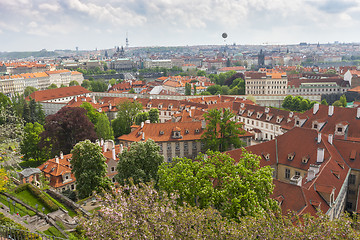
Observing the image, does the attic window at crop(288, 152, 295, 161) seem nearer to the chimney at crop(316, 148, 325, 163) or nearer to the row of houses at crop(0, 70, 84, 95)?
the chimney at crop(316, 148, 325, 163)

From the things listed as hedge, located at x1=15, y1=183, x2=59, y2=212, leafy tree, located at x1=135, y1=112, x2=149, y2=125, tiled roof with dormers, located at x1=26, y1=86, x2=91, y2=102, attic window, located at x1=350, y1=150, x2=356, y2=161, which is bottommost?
hedge, located at x1=15, y1=183, x2=59, y2=212

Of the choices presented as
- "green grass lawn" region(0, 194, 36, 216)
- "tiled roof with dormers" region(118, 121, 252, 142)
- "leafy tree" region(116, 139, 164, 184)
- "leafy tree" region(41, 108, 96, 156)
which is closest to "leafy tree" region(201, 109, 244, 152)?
"tiled roof with dormers" region(118, 121, 252, 142)

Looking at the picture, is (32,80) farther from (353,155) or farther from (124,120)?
(353,155)

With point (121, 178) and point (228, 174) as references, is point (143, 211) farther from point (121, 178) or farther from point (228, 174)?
point (121, 178)

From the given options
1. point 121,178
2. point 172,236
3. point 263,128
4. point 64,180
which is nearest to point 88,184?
point 121,178

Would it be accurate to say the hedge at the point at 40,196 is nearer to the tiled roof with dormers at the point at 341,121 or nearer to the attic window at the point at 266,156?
the attic window at the point at 266,156

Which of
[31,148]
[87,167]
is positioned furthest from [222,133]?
[31,148]
